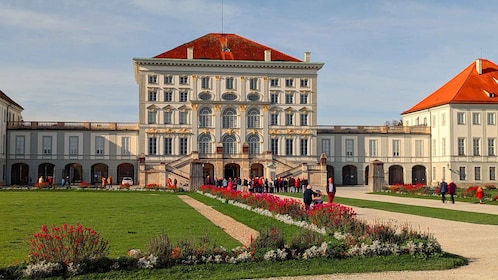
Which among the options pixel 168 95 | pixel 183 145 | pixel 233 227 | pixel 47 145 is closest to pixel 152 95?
pixel 168 95

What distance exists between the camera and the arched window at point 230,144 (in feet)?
213

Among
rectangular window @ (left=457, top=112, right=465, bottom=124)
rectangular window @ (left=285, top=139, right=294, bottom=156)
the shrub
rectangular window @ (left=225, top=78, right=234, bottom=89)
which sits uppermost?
rectangular window @ (left=225, top=78, right=234, bottom=89)

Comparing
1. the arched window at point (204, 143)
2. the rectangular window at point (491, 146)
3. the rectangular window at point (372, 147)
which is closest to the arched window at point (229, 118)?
the arched window at point (204, 143)

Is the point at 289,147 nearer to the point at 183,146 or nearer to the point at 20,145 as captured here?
the point at 183,146

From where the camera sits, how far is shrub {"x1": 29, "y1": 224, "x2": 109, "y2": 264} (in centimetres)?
1095

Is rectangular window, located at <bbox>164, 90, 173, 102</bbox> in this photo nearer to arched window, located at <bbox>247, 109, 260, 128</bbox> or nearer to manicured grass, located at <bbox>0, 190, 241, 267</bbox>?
arched window, located at <bbox>247, 109, 260, 128</bbox>

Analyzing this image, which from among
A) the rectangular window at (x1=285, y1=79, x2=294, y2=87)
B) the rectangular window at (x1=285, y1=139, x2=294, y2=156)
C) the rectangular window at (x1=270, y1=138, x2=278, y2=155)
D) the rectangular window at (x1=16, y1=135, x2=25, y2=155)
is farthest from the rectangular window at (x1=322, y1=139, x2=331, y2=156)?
the rectangular window at (x1=16, y1=135, x2=25, y2=155)

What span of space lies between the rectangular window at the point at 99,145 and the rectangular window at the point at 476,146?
3819 cm

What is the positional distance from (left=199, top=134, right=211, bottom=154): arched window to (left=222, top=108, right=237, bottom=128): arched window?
2185 millimetres

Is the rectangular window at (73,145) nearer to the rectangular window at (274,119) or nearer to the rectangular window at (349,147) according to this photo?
the rectangular window at (274,119)

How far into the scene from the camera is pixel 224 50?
2633 inches

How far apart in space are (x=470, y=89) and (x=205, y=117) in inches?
1087

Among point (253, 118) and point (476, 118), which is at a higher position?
point (253, 118)

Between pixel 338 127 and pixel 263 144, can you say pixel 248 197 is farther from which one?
pixel 338 127
